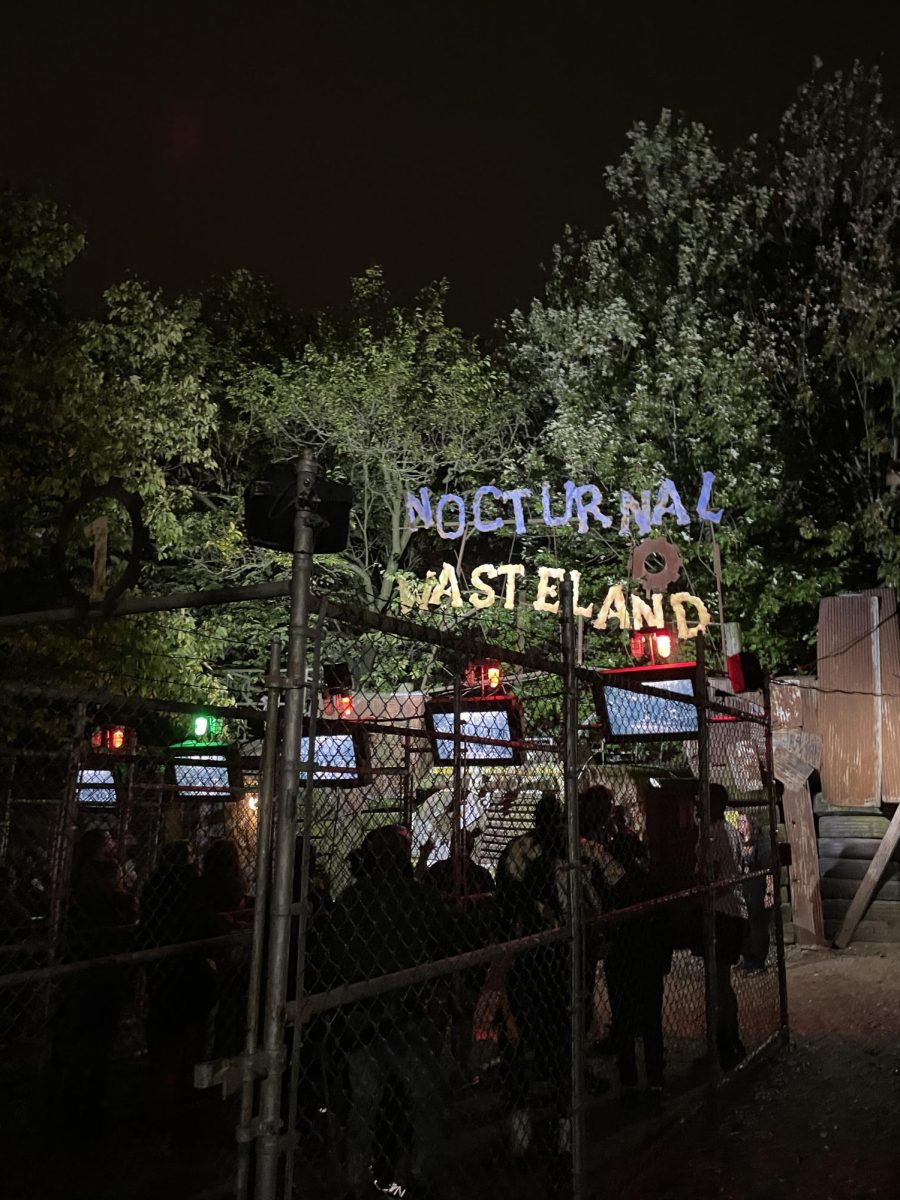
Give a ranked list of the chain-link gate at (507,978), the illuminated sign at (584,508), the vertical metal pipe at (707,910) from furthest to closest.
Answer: the illuminated sign at (584,508), the vertical metal pipe at (707,910), the chain-link gate at (507,978)

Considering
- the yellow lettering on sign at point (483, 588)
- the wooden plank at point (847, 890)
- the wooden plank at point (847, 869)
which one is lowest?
the wooden plank at point (847, 890)

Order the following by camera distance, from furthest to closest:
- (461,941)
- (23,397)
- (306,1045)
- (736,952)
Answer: (23,397) < (736,952) < (306,1045) < (461,941)

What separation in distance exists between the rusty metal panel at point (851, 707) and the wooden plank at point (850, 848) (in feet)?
3.93

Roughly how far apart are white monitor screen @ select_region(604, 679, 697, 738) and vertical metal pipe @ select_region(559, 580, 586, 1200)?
3.72 m

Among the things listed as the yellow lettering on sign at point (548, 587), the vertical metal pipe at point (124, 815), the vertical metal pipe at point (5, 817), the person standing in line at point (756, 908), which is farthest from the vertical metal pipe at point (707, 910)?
the yellow lettering on sign at point (548, 587)

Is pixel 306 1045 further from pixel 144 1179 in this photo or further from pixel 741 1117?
pixel 741 1117

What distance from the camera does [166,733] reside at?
49.5 feet

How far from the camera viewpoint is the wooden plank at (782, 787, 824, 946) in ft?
46.0

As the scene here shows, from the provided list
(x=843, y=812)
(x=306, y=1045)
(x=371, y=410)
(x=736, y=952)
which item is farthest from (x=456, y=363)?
(x=306, y=1045)

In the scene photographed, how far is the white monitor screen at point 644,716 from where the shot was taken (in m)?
8.39

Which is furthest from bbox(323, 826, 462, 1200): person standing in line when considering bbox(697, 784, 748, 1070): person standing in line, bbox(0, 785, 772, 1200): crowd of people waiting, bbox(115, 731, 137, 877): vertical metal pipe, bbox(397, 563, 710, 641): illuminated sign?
bbox(397, 563, 710, 641): illuminated sign

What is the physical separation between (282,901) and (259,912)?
11 centimetres

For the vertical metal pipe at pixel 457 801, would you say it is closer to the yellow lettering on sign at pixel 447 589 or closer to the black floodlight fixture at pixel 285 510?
the black floodlight fixture at pixel 285 510

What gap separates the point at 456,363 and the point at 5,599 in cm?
1075
